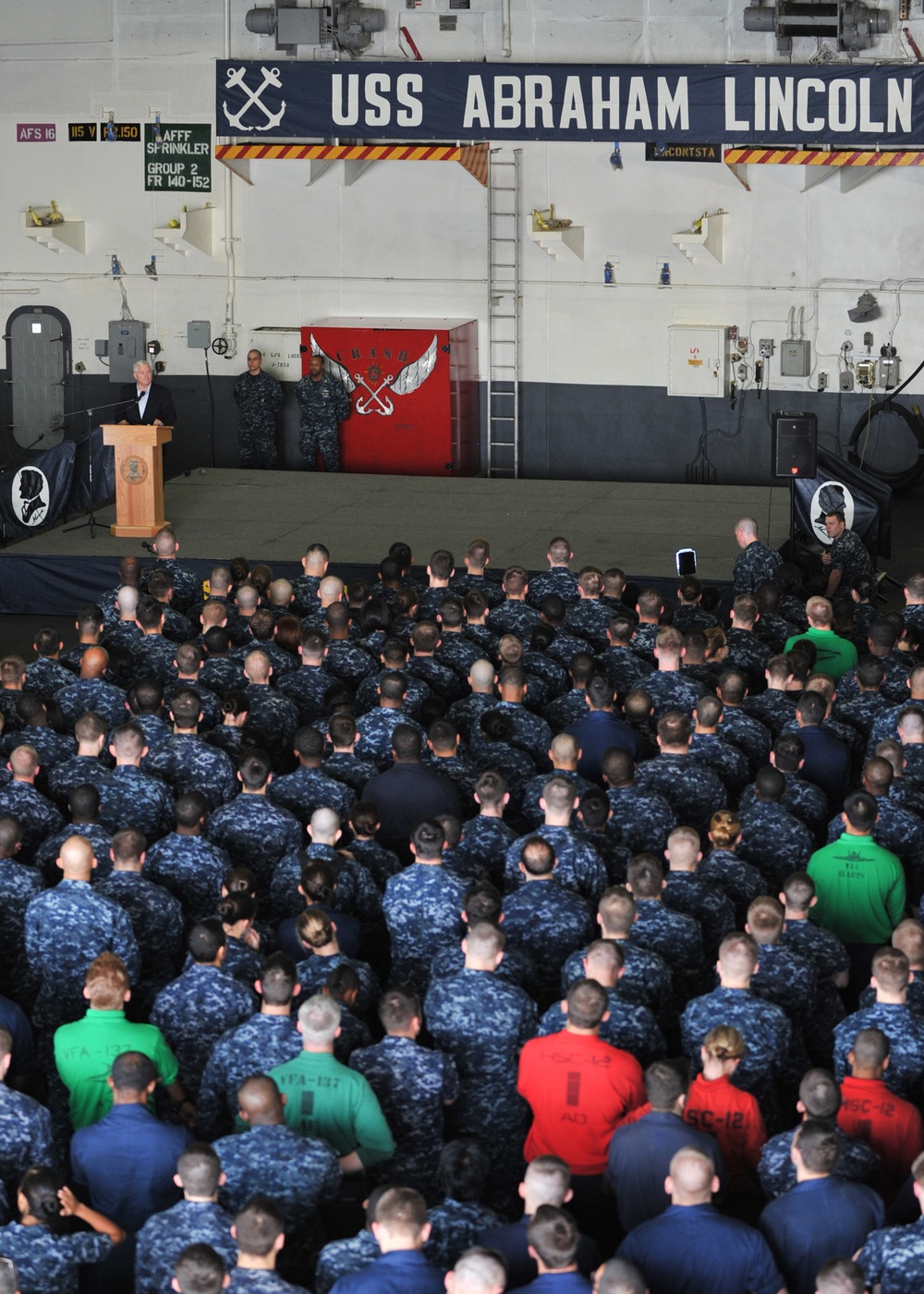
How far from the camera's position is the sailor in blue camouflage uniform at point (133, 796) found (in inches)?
342

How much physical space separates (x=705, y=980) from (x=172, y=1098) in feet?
7.66

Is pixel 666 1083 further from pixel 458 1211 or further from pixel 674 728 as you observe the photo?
pixel 674 728

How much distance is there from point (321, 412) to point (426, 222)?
104 inches

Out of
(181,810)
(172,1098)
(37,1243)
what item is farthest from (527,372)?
(37,1243)

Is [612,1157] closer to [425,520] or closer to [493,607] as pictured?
[493,607]

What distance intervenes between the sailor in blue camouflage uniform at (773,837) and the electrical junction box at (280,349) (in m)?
14.0

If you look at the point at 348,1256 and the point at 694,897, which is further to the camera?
the point at 694,897

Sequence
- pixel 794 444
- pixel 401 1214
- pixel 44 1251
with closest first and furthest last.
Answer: pixel 401 1214 → pixel 44 1251 → pixel 794 444

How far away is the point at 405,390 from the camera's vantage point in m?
20.9

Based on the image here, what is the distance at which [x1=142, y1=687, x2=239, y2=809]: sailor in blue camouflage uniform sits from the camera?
9.14 metres

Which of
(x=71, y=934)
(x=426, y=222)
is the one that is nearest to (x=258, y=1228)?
(x=71, y=934)

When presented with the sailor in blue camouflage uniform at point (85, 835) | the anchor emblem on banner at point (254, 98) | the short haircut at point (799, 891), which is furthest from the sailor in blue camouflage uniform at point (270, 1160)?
the anchor emblem on banner at point (254, 98)

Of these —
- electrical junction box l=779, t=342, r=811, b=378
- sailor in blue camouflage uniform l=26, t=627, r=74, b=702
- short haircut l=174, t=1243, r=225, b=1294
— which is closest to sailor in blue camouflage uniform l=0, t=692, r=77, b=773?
sailor in blue camouflage uniform l=26, t=627, r=74, b=702

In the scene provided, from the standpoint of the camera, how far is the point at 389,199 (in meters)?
21.0
